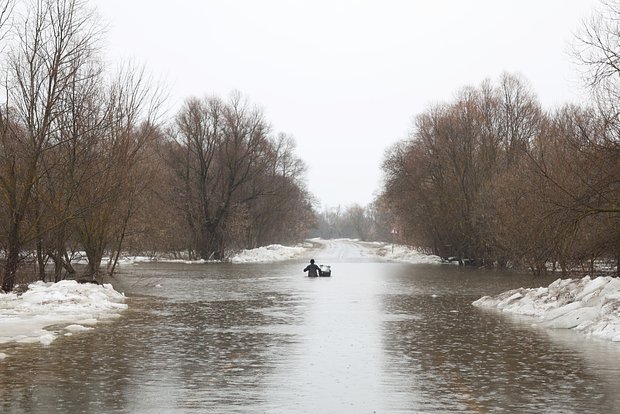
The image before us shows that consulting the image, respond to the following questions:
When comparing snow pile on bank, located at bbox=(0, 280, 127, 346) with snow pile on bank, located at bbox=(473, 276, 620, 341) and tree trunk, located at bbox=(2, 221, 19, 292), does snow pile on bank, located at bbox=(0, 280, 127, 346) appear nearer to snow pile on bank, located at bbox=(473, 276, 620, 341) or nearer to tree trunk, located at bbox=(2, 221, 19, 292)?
tree trunk, located at bbox=(2, 221, 19, 292)

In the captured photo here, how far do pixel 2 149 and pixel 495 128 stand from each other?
44525 mm

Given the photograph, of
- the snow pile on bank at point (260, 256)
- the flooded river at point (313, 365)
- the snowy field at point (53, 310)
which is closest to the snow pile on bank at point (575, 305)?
the flooded river at point (313, 365)

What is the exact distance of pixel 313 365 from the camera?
40.1 feet

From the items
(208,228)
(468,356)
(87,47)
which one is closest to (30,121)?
(87,47)

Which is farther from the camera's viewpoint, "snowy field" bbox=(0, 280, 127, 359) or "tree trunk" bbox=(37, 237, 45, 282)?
"tree trunk" bbox=(37, 237, 45, 282)

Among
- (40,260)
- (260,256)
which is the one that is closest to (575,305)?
(40,260)

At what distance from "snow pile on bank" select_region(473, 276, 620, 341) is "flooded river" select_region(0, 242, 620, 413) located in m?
0.68

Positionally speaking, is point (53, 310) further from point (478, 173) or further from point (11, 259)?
point (478, 173)

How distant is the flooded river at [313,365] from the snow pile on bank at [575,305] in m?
0.68

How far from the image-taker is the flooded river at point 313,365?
29.7 feet

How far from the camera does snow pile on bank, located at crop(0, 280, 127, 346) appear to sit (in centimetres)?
1552

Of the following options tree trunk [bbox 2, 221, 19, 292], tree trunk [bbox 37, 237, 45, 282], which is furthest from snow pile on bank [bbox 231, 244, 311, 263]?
tree trunk [bbox 2, 221, 19, 292]

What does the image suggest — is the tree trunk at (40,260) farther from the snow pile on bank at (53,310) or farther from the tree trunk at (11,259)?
the tree trunk at (11,259)

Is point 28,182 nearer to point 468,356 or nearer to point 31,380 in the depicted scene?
point 31,380
